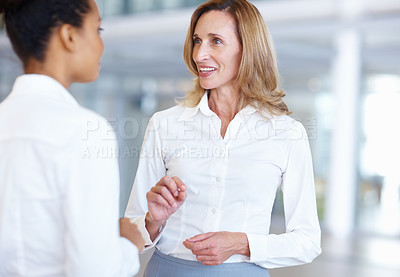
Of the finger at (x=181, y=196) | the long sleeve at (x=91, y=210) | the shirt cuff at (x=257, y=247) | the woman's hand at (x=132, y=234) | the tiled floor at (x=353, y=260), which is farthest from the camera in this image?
the tiled floor at (x=353, y=260)

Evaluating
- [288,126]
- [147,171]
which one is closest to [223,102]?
[288,126]

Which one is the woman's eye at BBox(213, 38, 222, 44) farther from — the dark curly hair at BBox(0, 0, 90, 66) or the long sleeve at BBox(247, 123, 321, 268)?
the dark curly hair at BBox(0, 0, 90, 66)

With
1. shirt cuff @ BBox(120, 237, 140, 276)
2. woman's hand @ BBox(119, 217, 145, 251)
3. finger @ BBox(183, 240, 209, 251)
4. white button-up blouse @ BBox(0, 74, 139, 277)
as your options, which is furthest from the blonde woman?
white button-up blouse @ BBox(0, 74, 139, 277)

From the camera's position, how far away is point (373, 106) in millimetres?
7555

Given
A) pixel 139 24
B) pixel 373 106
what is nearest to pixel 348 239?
pixel 373 106

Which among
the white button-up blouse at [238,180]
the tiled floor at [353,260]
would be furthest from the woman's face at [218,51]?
the tiled floor at [353,260]

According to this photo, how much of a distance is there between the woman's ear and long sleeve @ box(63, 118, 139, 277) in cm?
21

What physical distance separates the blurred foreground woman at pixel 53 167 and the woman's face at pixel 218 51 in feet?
2.68

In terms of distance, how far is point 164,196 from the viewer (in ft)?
5.49

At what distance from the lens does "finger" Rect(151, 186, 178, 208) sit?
166cm

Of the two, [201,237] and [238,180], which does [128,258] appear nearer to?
[201,237]

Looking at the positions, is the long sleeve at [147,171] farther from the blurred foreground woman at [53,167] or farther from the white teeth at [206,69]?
the blurred foreground woman at [53,167]

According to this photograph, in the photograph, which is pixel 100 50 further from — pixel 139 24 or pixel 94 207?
pixel 139 24

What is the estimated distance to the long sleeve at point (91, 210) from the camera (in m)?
1.16
